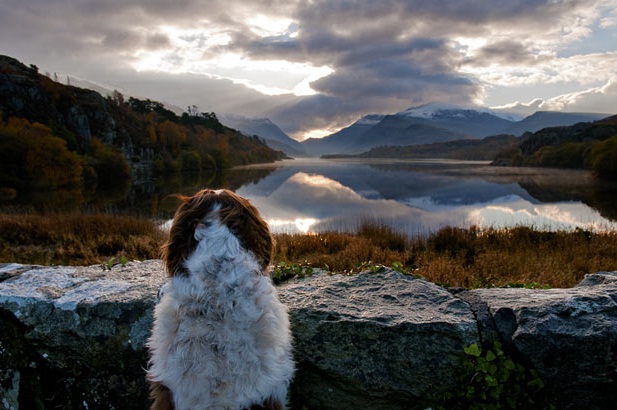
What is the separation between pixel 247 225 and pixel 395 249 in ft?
35.4

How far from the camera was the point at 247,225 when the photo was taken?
7.89 feet

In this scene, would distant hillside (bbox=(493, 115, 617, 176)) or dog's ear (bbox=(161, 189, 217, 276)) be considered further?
distant hillside (bbox=(493, 115, 617, 176))

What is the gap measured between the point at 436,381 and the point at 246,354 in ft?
5.13

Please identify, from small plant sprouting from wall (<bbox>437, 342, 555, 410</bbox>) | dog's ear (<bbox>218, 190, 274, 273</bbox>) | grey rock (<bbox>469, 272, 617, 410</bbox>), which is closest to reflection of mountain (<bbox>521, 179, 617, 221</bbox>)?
grey rock (<bbox>469, 272, 617, 410</bbox>)

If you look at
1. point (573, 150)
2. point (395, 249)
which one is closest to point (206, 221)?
point (395, 249)

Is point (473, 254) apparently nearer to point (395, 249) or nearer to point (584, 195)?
point (395, 249)

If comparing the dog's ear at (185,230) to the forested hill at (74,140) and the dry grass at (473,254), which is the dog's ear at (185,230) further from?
the forested hill at (74,140)

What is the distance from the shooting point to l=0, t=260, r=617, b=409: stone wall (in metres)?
2.69

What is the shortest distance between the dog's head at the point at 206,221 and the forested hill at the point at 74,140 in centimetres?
3904

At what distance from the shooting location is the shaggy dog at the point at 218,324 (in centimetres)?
210

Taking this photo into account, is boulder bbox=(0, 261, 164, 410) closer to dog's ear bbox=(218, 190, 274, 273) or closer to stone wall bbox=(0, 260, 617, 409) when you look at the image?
stone wall bbox=(0, 260, 617, 409)

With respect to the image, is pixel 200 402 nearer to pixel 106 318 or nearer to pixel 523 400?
pixel 106 318

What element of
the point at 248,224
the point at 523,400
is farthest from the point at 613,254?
the point at 248,224

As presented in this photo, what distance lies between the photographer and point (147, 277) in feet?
12.7
